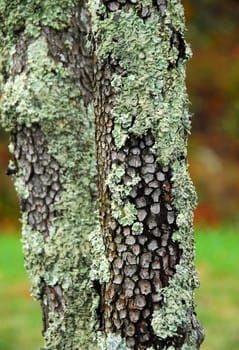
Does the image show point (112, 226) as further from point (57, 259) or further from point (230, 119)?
point (230, 119)

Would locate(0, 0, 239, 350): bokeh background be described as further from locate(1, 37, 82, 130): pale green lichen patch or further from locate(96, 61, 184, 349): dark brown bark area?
locate(96, 61, 184, 349): dark brown bark area

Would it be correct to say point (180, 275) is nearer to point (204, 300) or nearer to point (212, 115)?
point (204, 300)

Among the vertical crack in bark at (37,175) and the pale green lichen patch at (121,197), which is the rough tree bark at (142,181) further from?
the vertical crack in bark at (37,175)

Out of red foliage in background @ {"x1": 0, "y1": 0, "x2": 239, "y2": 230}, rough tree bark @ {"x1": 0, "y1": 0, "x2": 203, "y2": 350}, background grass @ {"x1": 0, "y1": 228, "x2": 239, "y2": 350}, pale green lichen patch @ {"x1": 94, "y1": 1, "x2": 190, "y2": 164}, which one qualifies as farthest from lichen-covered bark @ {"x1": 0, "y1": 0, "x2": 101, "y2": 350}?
red foliage in background @ {"x1": 0, "y1": 0, "x2": 239, "y2": 230}

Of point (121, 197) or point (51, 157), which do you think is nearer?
point (121, 197)

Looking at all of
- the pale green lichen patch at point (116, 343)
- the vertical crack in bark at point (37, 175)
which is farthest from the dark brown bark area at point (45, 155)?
the pale green lichen patch at point (116, 343)

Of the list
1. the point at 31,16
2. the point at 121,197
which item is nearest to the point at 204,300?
the point at 31,16
